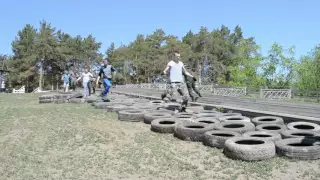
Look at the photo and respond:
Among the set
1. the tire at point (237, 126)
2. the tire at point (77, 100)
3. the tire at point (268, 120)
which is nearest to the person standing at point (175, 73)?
the tire at point (237, 126)

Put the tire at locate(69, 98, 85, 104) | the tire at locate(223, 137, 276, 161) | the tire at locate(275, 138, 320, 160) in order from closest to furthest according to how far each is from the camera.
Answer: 1. the tire at locate(275, 138, 320, 160)
2. the tire at locate(223, 137, 276, 161)
3. the tire at locate(69, 98, 85, 104)

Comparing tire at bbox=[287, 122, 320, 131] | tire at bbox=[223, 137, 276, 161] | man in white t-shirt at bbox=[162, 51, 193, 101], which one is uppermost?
man in white t-shirt at bbox=[162, 51, 193, 101]

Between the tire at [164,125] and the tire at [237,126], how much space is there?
3.58ft

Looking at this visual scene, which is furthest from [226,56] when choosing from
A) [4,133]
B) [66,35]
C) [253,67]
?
[4,133]

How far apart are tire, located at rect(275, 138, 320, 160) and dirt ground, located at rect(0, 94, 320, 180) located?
172 mm

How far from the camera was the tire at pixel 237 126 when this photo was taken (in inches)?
329

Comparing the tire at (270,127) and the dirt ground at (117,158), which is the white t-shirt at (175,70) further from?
the tire at (270,127)

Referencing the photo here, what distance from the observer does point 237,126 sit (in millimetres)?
9234

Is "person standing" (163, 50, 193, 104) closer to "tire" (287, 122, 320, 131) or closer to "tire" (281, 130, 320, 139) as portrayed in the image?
"tire" (287, 122, 320, 131)

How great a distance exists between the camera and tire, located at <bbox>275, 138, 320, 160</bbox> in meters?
6.27

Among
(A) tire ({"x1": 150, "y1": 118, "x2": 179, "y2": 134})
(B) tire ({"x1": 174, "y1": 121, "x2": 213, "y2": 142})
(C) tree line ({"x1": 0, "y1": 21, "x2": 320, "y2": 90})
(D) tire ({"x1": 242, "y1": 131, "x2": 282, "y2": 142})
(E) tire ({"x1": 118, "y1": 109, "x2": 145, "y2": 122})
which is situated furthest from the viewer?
(C) tree line ({"x1": 0, "y1": 21, "x2": 320, "y2": 90})

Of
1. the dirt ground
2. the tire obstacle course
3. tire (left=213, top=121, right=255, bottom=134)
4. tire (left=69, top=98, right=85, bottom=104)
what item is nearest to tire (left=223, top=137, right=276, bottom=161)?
the tire obstacle course

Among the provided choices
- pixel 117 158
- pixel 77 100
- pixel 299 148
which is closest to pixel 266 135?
pixel 299 148

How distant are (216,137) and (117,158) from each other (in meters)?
2.08
